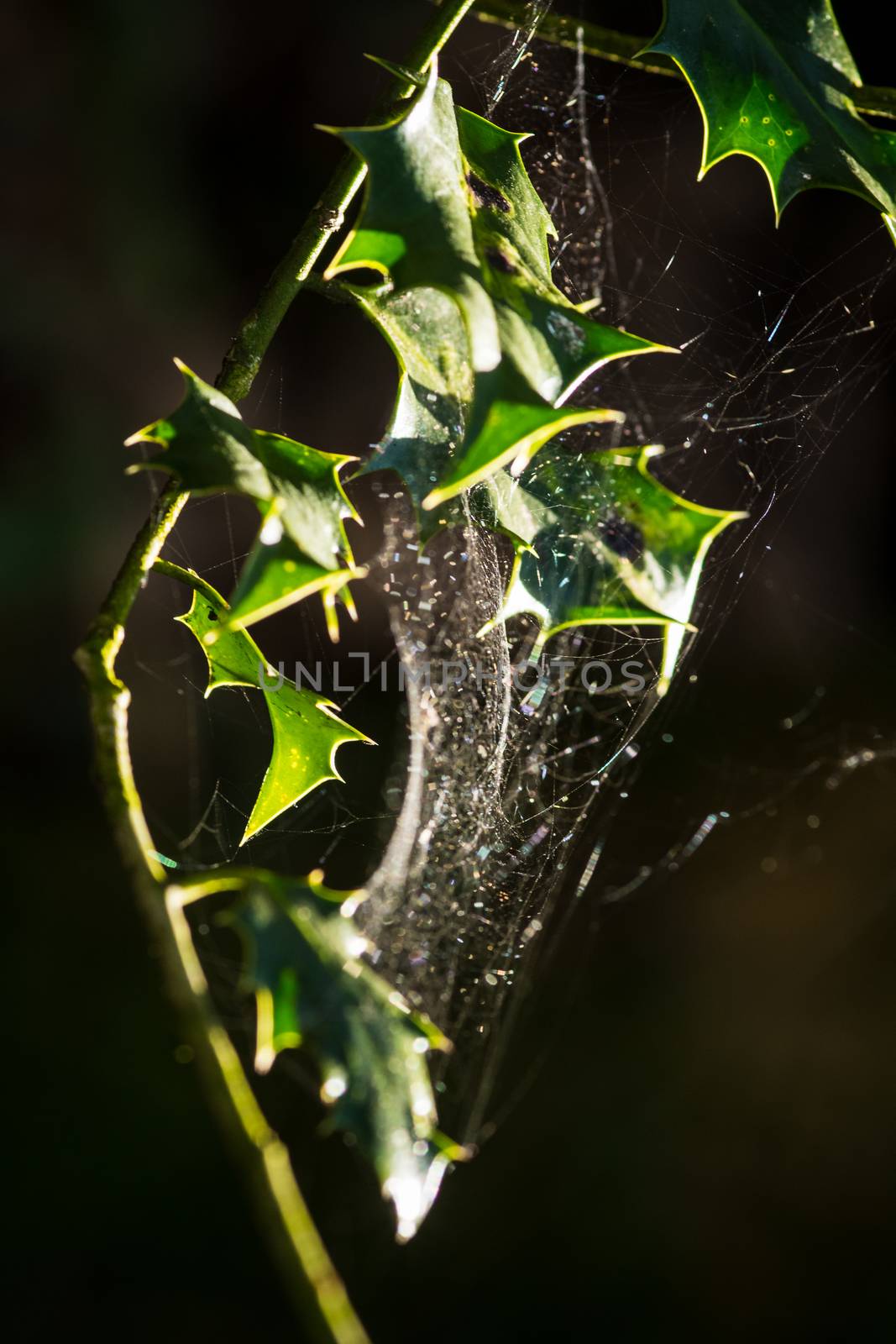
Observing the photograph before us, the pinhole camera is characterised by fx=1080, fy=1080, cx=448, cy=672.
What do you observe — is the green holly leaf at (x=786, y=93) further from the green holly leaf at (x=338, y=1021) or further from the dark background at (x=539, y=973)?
the dark background at (x=539, y=973)

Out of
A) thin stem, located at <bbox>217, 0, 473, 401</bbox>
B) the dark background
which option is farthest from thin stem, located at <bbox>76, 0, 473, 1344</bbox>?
the dark background

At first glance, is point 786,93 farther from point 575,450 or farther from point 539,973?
point 539,973

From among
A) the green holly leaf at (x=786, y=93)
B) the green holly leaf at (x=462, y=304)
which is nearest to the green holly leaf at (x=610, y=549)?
the green holly leaf at (x=462, y=304)

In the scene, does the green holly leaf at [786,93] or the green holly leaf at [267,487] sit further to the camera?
the green holly leaf at [786,93]

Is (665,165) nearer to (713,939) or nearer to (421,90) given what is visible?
(421,90)

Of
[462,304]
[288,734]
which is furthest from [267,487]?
[288,734]

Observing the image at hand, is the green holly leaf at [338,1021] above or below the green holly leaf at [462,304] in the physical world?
below

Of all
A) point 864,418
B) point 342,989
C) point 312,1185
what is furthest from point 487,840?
point 864,418

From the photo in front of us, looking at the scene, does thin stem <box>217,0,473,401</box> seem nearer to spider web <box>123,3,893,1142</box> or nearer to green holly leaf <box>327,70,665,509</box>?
green holly leaf <box>327,70,665,509</box>
